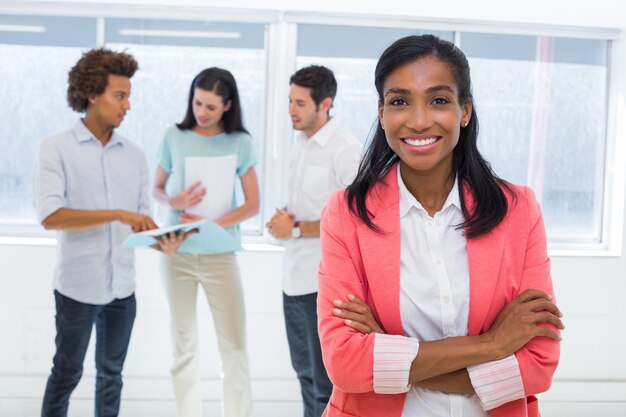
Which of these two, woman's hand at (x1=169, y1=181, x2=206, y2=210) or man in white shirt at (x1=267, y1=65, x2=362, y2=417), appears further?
woman's hand at (x1=169, y1=181, x2=206, y2=210)

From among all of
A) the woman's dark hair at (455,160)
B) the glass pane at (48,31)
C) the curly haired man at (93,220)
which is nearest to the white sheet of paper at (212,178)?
the curly haired man at (93,220)

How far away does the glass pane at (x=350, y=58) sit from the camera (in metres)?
4.49

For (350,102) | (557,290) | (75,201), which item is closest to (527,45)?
(350,102)

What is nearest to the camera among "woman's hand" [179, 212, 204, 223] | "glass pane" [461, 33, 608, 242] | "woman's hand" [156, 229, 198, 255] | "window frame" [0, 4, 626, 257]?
"woman's hand" [156, 229, 198, 255]

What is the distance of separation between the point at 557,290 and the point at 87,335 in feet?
9.09

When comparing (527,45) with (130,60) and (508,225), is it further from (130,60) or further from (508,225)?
(508,225)

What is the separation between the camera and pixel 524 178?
4742 millimetres

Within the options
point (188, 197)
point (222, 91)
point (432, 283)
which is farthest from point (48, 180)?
point (432, 283)

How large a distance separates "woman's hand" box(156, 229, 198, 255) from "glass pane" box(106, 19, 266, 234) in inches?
57.5

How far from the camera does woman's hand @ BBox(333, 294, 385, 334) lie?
4.63 feet

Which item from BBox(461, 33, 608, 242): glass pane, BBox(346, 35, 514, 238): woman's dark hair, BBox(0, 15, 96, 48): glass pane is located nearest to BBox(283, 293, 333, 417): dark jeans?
BBox(346, 35, 514, 238): woman's dark hair

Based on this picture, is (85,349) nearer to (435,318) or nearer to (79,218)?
(79,218)

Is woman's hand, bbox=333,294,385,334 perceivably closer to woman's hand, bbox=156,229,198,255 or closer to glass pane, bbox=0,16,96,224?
woman's hand, bbox=156,229,198,255

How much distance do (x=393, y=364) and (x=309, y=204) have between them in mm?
1800
